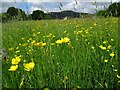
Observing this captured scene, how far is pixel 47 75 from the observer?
1796 millimetres

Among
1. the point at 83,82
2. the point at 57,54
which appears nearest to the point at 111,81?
the point at 83,82

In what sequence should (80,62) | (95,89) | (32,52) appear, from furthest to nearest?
(32,52) → (80,62) → (95,89)

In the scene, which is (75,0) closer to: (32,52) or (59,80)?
(32,52)

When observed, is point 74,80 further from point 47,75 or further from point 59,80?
point 47,75

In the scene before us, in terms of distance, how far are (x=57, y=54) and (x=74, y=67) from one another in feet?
1.47

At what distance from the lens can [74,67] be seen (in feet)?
5.82

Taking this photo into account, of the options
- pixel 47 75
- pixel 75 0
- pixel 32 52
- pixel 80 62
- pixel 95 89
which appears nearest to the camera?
pixel 95 89

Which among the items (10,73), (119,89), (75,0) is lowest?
(119,89)

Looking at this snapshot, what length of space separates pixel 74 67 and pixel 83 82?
133mm

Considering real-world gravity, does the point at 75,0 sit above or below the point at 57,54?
above

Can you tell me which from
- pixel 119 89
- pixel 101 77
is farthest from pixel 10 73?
pixel 119 89

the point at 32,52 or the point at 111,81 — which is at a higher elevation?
the point at 32,52

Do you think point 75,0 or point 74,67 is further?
point 75,0

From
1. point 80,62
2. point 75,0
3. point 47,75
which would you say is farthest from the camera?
point 75,0
